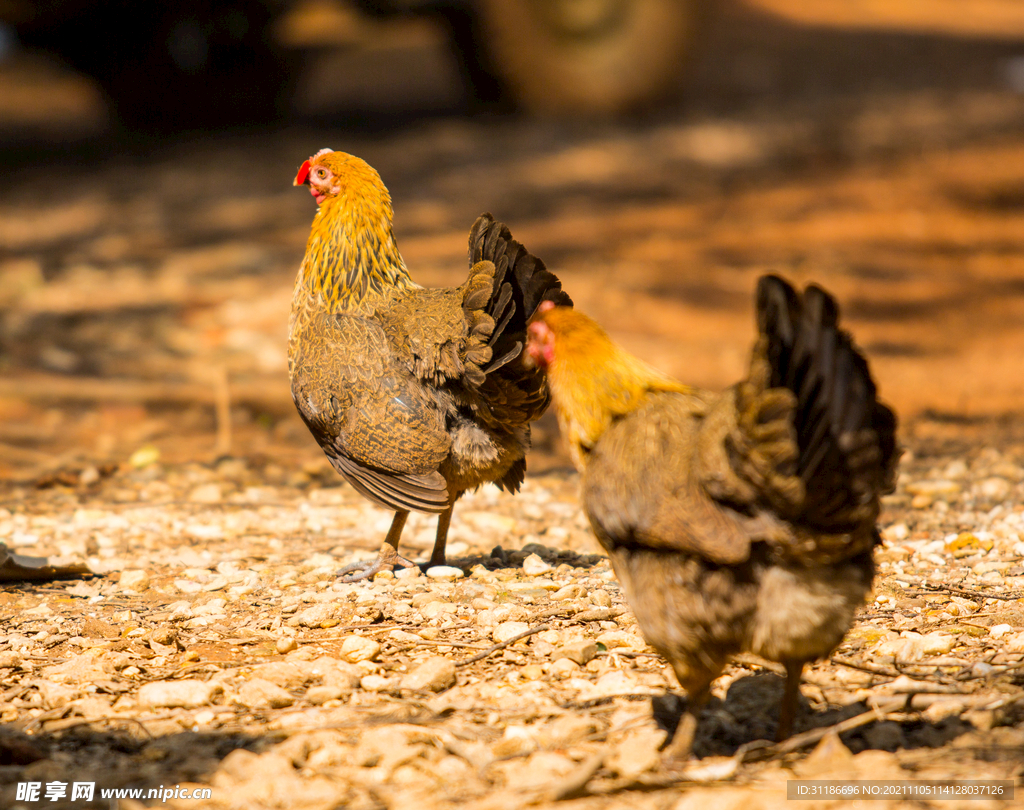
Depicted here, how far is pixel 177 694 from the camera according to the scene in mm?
3592

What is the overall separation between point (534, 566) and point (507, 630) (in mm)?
804

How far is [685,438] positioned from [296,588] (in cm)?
235

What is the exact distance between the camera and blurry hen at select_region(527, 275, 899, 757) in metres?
2.86

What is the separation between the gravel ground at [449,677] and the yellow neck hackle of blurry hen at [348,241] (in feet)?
4.79

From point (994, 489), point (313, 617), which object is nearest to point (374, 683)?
point (313, 617)

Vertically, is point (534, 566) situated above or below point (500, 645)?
above

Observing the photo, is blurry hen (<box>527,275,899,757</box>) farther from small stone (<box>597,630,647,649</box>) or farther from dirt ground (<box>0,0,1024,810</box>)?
small stone (<box>597,630,647,649</box>)

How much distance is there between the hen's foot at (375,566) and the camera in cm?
484

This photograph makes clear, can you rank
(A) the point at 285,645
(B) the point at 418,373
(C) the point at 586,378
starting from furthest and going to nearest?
(B) the point at 418,373 → (A) the point at 285,645 → (C) the point at 586,378

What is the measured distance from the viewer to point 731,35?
80.0 ft

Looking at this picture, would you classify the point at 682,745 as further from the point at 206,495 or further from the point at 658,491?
the point at 206,495

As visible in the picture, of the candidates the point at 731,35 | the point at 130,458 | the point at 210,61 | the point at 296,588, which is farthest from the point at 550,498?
the point at 731,35

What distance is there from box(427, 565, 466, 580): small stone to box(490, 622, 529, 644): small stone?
2.38 feet

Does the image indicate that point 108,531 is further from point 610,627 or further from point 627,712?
point 627,712
